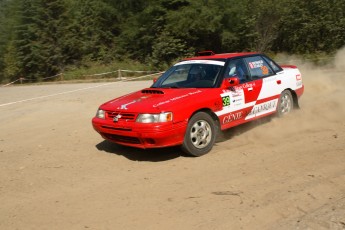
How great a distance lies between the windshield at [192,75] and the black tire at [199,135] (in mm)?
698

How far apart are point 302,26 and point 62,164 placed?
31.0m

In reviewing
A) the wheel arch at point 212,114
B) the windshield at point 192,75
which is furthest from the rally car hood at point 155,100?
the windshield at point 192,75

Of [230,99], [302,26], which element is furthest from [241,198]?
[302,26]

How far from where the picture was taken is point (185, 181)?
193 inches

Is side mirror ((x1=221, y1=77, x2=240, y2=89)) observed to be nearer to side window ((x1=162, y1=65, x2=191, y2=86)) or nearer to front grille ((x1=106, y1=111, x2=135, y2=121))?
side window ((x1=162, y1=65, x2=191, y2=86))

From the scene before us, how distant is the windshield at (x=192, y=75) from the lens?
21.7 feet

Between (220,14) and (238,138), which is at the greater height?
(220,14)

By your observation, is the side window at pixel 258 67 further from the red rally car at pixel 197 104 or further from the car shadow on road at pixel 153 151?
the car shadow on road at pixel 153 151

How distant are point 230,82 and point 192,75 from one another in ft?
2.60

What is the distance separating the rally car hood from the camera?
5728 millimetres

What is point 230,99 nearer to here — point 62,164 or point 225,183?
point 225,183

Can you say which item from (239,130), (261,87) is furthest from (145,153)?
(261,87)

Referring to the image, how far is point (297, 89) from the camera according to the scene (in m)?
8.18

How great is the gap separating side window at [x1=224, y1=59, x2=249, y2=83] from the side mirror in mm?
125
